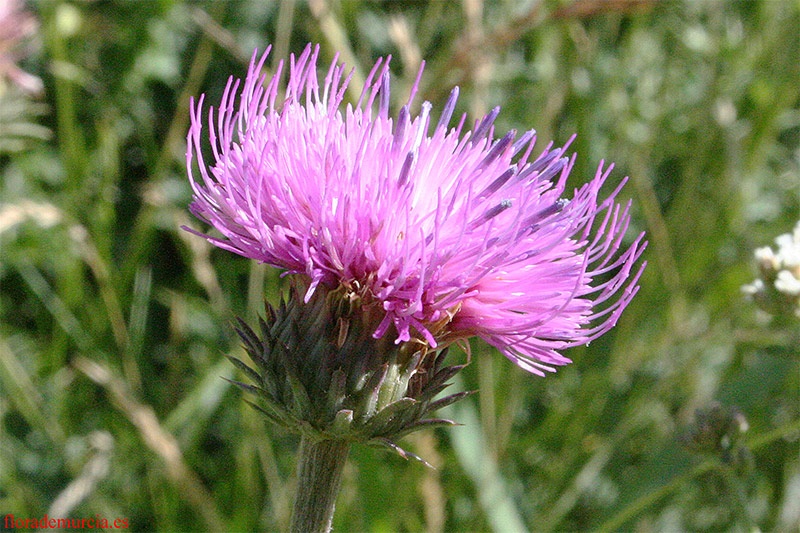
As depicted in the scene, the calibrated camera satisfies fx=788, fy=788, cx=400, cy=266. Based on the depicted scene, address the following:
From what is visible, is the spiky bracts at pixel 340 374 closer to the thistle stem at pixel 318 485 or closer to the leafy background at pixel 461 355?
the thistle stem at pixel 318 485

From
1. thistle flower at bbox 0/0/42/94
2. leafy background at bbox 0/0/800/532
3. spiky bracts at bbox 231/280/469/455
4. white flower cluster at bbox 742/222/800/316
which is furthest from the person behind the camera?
thistle flower at bbox 0/0/42/94

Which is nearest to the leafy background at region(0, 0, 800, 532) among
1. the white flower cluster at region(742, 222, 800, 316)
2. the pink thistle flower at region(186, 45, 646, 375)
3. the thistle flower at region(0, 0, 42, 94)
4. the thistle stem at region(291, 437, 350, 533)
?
the thistle flower at region(0, 0, 42, 94)

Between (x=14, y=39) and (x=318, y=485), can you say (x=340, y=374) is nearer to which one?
(x=318, y=485)

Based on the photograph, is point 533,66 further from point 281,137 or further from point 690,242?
point 281,137

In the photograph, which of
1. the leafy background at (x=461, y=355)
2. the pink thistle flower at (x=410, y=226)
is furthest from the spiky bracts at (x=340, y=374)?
the leafy background at (x=461, y=355)

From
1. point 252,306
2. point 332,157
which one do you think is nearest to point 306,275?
point 332,157

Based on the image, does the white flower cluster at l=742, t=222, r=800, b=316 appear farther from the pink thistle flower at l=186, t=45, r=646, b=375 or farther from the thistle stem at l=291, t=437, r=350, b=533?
the thistle stem at l=291, t=437, r=350, b=533

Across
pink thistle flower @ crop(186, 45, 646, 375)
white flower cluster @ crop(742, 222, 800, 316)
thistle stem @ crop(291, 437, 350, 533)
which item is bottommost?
thistle stem @ crop(291, 437, 350, 533)
